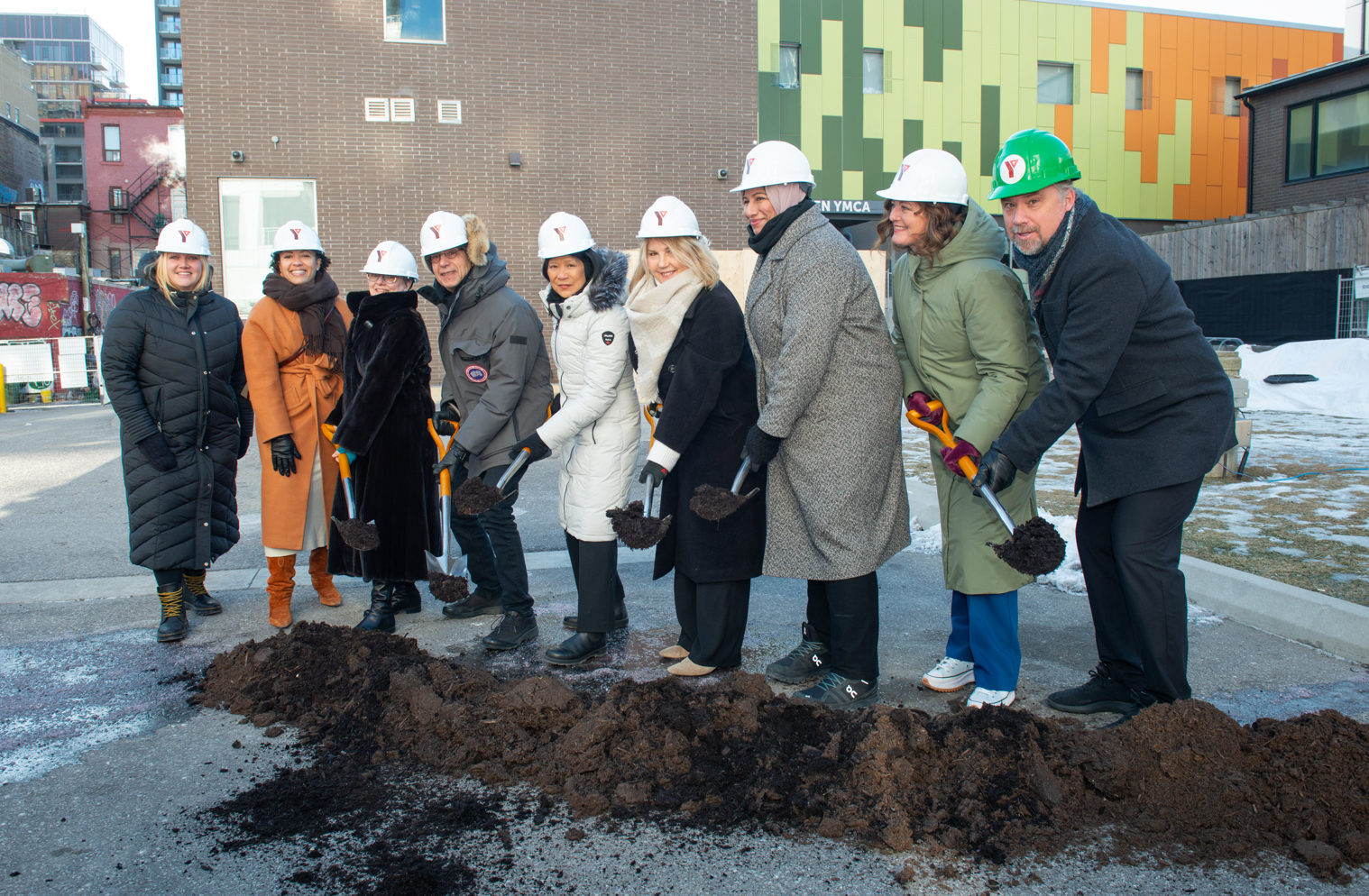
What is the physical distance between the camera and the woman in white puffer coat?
13.4 feet

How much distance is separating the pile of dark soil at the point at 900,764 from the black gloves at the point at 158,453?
6.14 feet

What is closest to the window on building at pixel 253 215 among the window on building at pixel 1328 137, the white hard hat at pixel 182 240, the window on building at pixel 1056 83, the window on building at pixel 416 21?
the window on building at pixel 416 21

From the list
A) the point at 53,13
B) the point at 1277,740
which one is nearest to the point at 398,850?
the point at 1277,740

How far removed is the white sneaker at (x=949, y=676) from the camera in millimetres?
3807

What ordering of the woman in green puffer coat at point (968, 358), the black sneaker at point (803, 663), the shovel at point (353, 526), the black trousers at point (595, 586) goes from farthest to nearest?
1. the shovel at point (353, 526)
2. the black trousers at point (595, 586)
3. the black sneaker at point (803, 663)
4. the woman in green puffer coat at point (968, 358)

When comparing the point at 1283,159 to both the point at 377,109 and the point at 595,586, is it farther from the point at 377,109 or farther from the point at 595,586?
the point at 595,586

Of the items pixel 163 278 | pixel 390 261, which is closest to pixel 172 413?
pixel 163 278

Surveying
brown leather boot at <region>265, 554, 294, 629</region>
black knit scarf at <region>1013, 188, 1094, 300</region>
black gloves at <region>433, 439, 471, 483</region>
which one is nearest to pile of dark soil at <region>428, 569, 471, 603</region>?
black gloves at <region>433, 439, 471, 483</region>

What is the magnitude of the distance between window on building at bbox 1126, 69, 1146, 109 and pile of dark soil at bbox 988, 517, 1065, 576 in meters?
28.6

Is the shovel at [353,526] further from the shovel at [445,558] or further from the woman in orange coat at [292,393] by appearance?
the shovel at [445,558]

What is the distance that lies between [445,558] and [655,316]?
2042 millimetres

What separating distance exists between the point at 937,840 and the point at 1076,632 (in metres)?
2.33

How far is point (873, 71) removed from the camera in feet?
81.7

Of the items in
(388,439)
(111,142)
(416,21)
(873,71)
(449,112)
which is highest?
(111,142)
